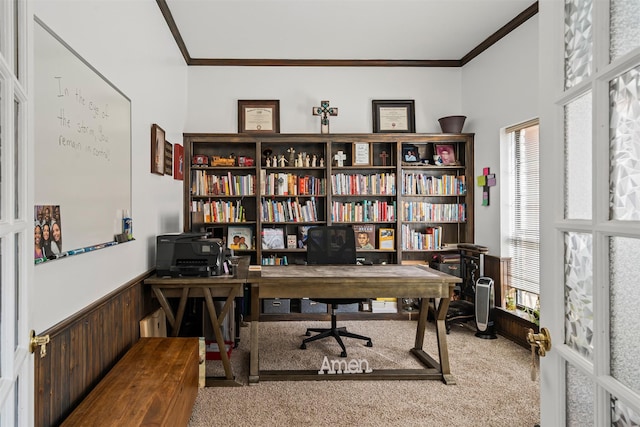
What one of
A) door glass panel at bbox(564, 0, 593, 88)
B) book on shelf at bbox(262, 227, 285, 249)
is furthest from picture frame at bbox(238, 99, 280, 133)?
door glass panel at bbox(564, 0, 593, 88)

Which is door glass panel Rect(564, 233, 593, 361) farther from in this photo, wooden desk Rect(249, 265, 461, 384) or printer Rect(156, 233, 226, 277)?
printer Rect(156, 233, 226, 277)

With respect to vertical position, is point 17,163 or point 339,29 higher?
point 339,29

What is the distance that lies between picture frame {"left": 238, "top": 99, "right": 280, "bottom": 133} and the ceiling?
48cm

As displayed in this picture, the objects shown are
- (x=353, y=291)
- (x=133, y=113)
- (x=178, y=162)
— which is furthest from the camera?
(x=178, y=162)

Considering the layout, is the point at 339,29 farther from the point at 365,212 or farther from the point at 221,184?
the point at 221,184

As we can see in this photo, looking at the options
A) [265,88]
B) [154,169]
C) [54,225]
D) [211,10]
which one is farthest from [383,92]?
[54,225]

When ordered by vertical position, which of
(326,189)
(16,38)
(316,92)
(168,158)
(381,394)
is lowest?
(381,394)

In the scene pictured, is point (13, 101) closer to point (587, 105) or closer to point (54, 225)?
point (54, 225)

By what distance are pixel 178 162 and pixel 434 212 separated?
2.99 m

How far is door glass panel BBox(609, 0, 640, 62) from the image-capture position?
2.24ft

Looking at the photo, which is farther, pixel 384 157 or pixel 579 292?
pixel 384 157

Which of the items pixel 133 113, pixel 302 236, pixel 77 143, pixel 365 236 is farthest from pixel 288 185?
pixel 77 143

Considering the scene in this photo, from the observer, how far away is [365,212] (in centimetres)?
450

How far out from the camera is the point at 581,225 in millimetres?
831
